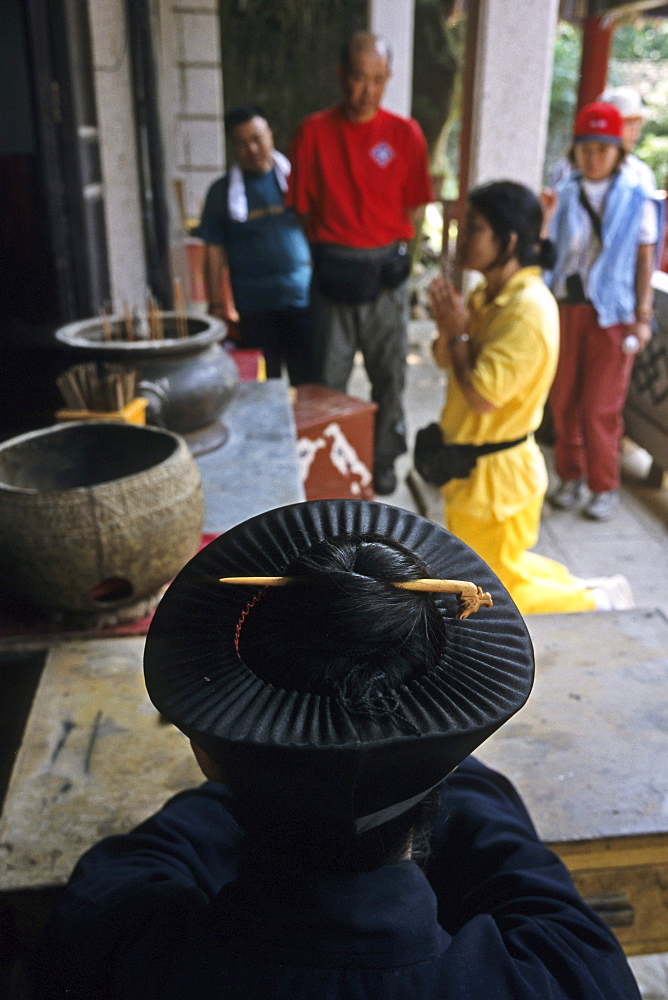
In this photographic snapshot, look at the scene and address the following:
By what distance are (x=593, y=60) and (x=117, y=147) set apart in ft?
16.4

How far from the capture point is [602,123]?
4121 mm

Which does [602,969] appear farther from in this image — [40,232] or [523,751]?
[40,232]

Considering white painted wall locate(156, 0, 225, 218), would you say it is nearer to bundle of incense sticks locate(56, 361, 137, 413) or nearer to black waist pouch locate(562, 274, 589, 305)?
black waist pouch locate(562, 274, 589, 305)

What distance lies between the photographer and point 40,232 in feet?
10.7

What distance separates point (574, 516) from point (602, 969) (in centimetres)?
402

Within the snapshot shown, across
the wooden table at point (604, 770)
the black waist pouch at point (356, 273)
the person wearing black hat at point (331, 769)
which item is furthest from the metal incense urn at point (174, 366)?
the person wearing black hat at point (331, 769)

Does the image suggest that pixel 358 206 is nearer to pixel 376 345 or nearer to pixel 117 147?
pixel 376 345

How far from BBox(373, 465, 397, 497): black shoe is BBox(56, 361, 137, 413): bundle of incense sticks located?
256 cm

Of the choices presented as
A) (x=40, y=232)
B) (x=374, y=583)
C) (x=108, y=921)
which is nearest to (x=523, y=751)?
(x=108, y=921)

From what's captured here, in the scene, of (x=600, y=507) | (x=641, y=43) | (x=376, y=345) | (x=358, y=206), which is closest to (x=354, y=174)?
(x=358, y=206)

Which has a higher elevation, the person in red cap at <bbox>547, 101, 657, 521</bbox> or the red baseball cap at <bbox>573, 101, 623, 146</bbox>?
the red baseball cap at <bbox>573, 101, 623, 146</bbox>

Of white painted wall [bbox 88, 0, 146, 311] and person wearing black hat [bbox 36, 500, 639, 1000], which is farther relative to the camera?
white painted wall [bbox 88, 0, 146, 311]

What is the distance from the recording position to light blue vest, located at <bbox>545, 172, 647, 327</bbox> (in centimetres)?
422

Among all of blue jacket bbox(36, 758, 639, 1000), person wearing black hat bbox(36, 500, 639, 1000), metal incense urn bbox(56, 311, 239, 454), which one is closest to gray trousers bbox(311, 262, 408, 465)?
metal incense urn bbox(56, 311, 239, 454)
